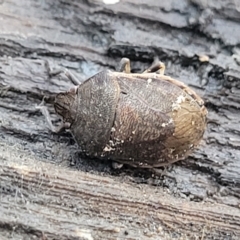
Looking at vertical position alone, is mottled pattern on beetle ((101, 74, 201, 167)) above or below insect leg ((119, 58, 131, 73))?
below

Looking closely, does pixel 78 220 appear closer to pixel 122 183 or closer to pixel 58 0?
pixel 122 183

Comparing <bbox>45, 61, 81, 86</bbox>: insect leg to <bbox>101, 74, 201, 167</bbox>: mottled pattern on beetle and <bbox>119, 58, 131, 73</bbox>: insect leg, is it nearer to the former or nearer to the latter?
<bbox>119, 58, 131, 73</bbox>: insect leg

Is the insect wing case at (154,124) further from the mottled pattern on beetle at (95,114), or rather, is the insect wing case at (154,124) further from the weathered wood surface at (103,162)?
the weathered wood surface at (103,162)

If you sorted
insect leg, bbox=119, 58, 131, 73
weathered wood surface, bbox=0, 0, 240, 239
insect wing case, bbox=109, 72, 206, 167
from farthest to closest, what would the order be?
insect leg, bbox=119, 58, 131, 73 < insect wing case, bbox=109, 72, 206, 167 < weathered wood surface, bbox=0, 0, 240, 239

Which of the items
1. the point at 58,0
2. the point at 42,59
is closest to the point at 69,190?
the point at 42,59

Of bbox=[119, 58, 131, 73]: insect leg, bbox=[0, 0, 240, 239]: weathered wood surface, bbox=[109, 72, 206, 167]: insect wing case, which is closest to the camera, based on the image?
bbox=[0, 0, 240, 239]: weathered wood surface

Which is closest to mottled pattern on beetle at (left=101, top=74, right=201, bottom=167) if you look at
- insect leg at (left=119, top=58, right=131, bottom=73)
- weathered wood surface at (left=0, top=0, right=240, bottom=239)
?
weathered wood surface at (left=0, top=0, right=240, bottom=239)
